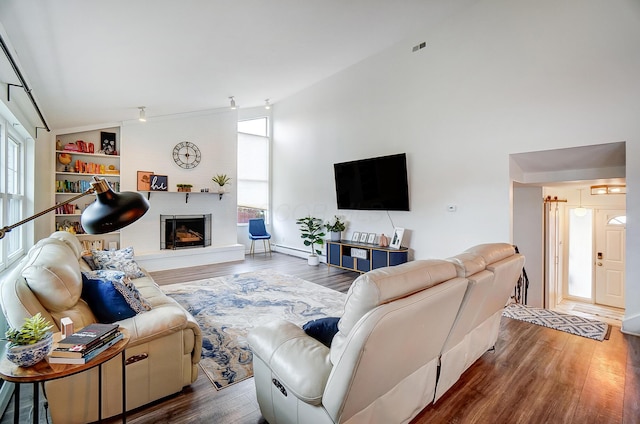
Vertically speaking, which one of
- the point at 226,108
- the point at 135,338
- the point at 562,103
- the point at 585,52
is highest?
the point at 226,108

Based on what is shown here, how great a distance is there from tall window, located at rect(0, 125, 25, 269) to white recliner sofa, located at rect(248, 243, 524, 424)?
112 inches

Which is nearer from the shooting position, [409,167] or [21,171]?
[21,171]

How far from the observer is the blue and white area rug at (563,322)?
313 cm

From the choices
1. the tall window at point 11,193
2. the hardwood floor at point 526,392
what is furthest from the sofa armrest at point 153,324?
the tall window at point 11,193

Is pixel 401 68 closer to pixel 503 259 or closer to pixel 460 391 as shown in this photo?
pixel 503 259

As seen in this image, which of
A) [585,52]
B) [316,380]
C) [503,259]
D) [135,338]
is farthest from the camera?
[585,52]

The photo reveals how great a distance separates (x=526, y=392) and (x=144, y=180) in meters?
6.47

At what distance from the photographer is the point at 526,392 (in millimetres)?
2146

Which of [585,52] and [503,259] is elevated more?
[585,52]

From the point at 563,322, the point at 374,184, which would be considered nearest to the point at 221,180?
the point at 374,184

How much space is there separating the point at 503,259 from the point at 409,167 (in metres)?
2.88

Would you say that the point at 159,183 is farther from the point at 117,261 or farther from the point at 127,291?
the point at 127,291

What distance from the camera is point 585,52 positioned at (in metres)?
3.27

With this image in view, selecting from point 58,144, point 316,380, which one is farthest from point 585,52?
point 58,144
